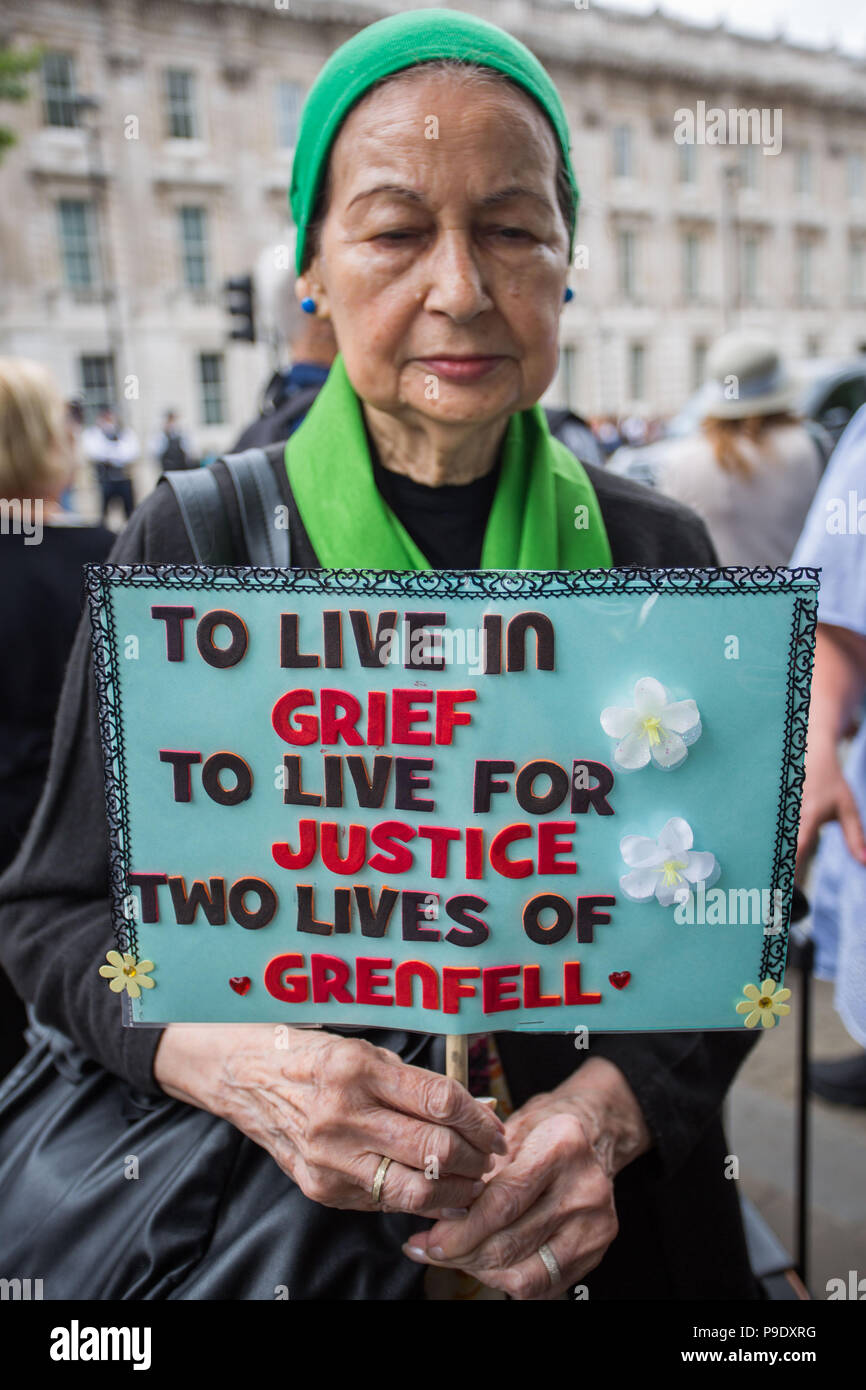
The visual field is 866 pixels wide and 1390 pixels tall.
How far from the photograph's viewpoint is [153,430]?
992 inches

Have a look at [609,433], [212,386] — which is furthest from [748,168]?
[212,386]

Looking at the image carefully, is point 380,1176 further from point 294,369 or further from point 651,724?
point 294,369

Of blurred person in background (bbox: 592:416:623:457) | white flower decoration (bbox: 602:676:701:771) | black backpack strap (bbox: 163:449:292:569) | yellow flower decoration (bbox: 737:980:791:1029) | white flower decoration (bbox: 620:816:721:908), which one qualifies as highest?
blurred person in background (bbox: 592:416:623:457)

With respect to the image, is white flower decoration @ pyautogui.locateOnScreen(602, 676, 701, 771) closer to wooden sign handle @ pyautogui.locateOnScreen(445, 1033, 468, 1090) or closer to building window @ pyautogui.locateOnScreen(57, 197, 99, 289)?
wooden sign handle @ pyautogui.locateOnScreen(445, 1033, 468, 1090)

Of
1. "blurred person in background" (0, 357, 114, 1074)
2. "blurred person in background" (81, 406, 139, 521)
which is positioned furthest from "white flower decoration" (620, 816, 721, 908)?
"blurred person in background" (81, 406, 139, 521)

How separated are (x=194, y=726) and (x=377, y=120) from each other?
0.71 m

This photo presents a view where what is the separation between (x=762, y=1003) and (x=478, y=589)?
0.52m

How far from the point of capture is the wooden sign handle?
1.10 meters

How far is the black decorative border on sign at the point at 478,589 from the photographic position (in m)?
0.99

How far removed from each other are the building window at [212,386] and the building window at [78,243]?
296cm

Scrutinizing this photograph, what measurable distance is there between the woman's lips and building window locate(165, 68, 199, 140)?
1033 inches

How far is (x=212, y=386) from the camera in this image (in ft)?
83.6

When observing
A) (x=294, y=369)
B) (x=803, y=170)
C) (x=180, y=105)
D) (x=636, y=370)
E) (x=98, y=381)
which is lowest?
(x=294, y=369)

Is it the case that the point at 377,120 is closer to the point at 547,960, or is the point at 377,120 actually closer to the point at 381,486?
the point at 381,486
